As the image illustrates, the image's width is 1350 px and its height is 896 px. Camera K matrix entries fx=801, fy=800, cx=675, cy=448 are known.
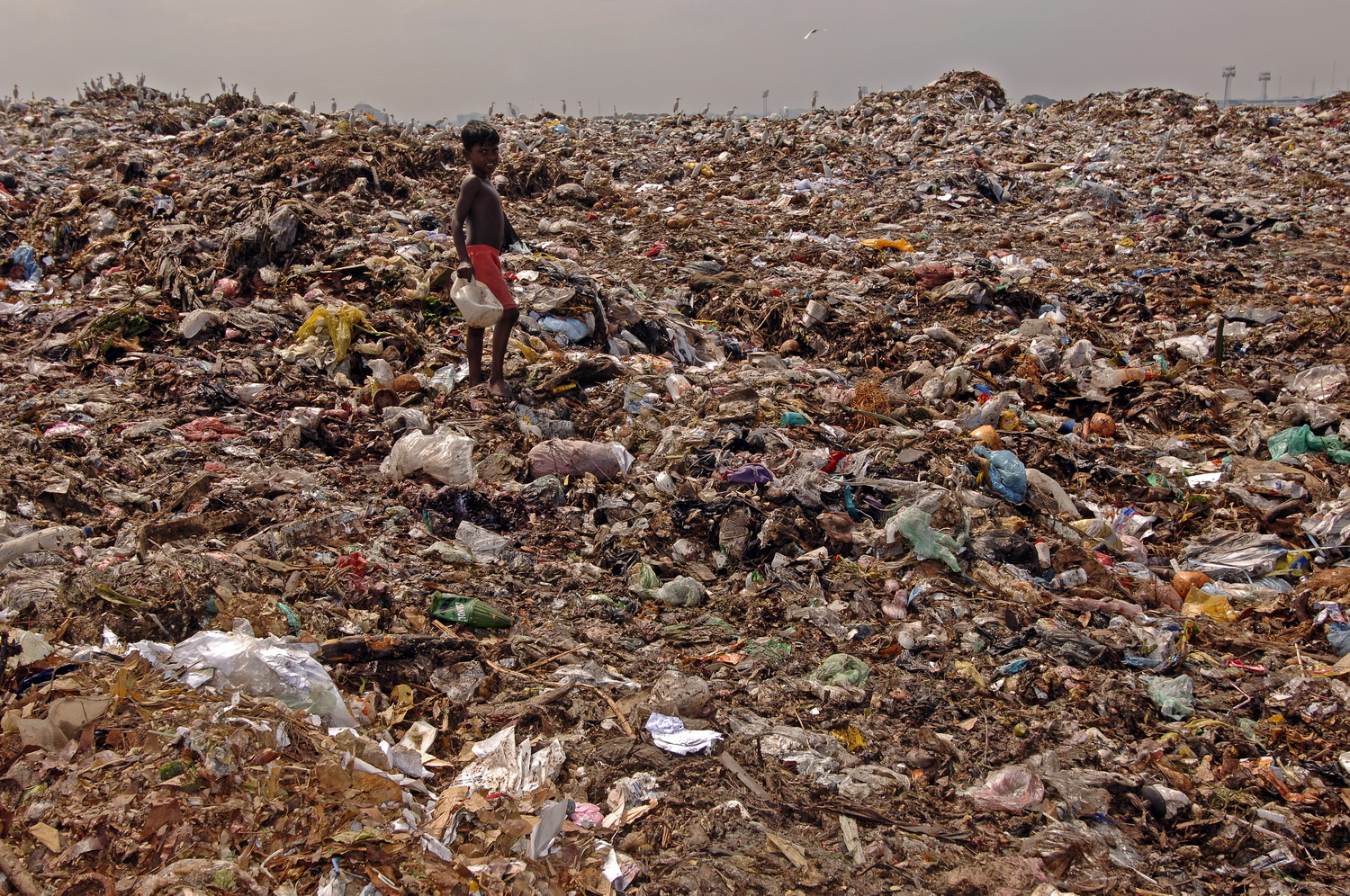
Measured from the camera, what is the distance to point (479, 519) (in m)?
3.77

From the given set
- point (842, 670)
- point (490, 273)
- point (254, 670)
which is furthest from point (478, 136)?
point (842, 670)

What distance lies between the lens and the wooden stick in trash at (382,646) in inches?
102

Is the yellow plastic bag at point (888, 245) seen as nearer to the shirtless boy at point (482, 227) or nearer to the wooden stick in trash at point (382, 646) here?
the shirtless boy at point (482, 227)

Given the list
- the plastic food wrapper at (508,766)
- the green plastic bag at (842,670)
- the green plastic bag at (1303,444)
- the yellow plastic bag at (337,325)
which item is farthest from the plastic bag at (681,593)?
the green plastic bag at (1303,444)

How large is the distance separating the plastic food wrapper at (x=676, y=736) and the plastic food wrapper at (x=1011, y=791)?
2.54 feet

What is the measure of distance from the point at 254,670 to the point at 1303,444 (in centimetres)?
551

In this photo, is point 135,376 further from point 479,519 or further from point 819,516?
point 819,516

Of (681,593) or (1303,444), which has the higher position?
(1303,444)

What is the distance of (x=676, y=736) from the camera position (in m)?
2.44

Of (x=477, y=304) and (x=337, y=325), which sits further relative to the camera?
(x=337, y=325)

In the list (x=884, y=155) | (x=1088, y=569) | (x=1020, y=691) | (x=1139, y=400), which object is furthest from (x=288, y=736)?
(x=884, y=155)

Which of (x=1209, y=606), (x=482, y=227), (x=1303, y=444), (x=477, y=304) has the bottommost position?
(x=1209, y=606)

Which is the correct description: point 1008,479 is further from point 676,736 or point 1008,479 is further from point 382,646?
point 382,646

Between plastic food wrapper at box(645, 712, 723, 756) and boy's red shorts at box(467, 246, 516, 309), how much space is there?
2830 mm
